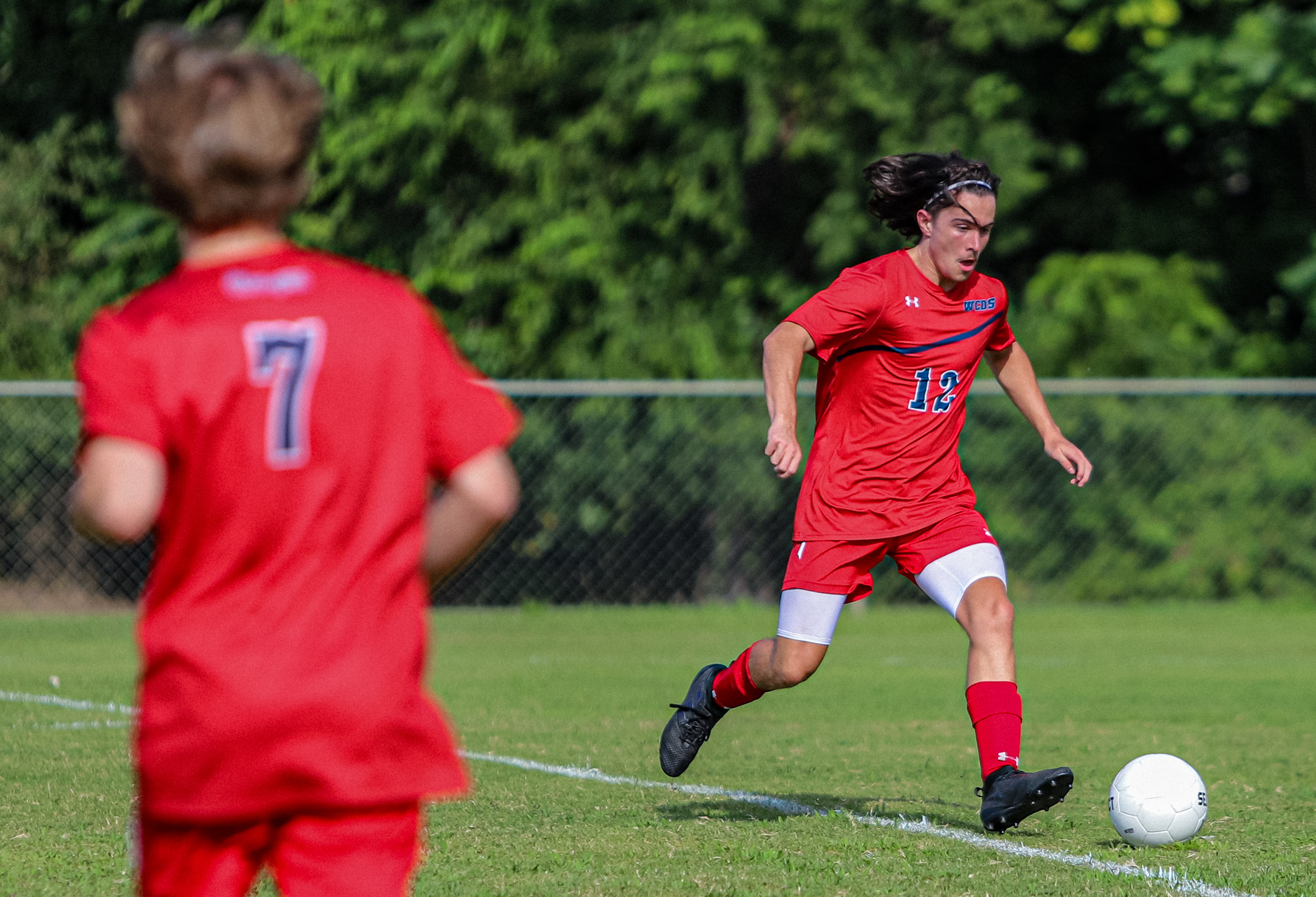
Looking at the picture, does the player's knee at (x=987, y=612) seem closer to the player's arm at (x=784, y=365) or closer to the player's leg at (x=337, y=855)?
the player's arm at (x=784, y=365)

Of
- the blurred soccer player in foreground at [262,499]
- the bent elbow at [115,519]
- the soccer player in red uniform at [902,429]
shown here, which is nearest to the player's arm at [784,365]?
the soccer player in red uniform at [902,429]

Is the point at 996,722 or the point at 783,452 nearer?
the point at 783,452

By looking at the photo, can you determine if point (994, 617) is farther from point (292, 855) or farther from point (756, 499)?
point (756, 499)

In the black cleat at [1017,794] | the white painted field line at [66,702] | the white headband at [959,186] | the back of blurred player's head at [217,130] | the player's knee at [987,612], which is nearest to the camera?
the back of blurred player's head at [217,130]

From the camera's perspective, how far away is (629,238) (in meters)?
15.9

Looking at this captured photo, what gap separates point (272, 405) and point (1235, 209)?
18487 mm

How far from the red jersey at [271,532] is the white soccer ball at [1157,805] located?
10.4 ft

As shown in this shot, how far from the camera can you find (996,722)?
16.4ft

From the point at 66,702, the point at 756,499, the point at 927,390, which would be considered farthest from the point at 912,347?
the point at 756,499

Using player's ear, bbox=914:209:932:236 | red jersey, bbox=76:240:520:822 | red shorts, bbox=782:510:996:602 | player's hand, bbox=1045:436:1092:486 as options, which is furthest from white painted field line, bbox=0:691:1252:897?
red jersey, bbox=76:240:520:822

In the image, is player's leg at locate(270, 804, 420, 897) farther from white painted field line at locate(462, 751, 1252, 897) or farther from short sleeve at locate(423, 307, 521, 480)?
white painted field line at locate(462, 751, 1252, 897)

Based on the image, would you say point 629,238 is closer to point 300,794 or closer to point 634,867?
point 634,867

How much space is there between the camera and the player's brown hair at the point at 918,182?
17.4 feet

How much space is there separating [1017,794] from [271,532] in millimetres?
3210
